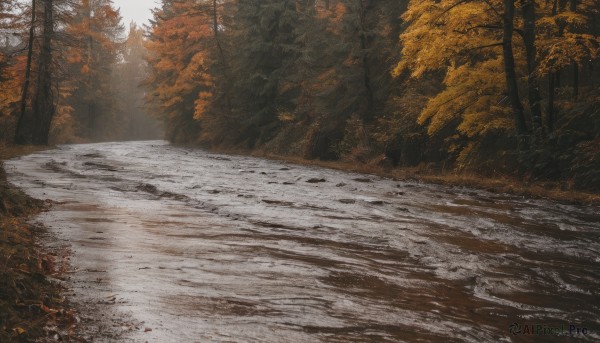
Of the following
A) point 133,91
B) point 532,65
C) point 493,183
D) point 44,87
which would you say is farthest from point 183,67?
point 133,91

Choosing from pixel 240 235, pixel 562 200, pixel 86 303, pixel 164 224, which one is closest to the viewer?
pixel 86 303

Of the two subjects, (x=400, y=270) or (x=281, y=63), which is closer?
(x=400, y=270)

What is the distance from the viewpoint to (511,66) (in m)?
15.4

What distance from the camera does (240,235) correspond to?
7.58m

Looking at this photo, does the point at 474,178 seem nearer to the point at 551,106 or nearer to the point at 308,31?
the point at 551,106

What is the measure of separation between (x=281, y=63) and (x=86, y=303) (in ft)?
93.8

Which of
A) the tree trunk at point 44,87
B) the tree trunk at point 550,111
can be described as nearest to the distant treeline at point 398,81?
the tree trunk at point 550,111

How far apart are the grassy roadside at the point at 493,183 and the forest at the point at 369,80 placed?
400mm

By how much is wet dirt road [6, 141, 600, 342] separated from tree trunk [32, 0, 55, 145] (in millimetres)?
19519

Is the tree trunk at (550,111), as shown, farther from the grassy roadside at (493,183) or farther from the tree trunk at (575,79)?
the grassy roadside at (493,183)

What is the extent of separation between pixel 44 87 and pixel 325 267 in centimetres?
2736

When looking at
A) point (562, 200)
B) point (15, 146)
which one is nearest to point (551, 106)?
point (562, 200)

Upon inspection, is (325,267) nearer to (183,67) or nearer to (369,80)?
(369,80)

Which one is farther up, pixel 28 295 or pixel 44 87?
pixel 44 87
